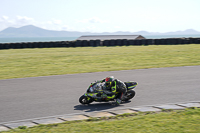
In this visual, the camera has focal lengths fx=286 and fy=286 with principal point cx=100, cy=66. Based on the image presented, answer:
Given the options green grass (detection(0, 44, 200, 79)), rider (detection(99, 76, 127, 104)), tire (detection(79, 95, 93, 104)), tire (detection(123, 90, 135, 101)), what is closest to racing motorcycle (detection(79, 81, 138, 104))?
tire (detection(79, 95, 93, 104))

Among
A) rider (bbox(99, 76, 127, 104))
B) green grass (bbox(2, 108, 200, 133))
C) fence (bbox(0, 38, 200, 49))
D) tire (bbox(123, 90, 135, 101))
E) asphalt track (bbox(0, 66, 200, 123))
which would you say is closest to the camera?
green grass (bbox(2, 108, 200, 133))

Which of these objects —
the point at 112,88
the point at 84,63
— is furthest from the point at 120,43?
the point at 112,88

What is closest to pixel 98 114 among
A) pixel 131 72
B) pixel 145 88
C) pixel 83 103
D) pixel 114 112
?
pixel 114 112

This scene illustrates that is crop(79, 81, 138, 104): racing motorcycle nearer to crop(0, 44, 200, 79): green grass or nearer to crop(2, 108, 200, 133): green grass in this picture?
crop(2, 108, 200, 133): green grass

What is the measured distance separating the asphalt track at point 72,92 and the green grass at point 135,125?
3.91 ft

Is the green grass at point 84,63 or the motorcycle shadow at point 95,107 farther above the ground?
the green grass at point 84,63

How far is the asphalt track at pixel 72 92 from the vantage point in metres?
8.16

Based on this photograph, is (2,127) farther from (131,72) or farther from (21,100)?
(131,72)

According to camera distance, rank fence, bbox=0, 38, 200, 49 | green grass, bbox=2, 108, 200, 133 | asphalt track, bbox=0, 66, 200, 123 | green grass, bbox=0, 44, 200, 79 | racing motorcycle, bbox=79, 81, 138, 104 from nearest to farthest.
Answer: green grass, bbox=2, 108, 200, 133 < asphalt track, bbox=0, 66, 200, 123 < racing motorcycle, bbox=79, 81, 138, 104 < green grass, bbox=0, 44, 200, 79 < fence, bbox=0, 38, 200, 49

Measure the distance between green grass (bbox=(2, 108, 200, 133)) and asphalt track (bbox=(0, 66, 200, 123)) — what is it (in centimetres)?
119

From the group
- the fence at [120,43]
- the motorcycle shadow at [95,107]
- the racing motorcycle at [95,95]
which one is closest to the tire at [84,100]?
the racing motorcycle at [95,95]

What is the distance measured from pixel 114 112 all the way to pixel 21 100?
3.35 m

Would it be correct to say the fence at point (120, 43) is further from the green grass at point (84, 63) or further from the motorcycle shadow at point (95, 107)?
the motorcycle shadow at point (95, 107)

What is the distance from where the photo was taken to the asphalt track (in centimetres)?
816
